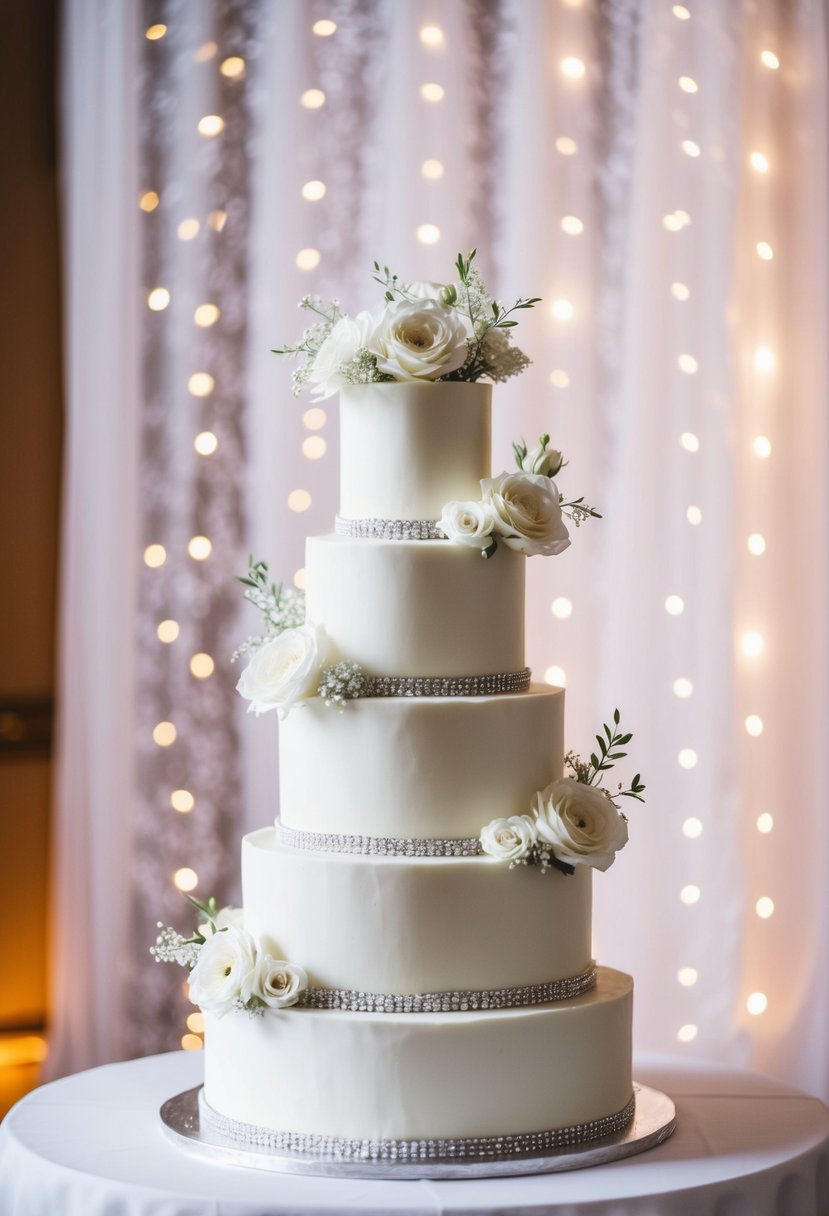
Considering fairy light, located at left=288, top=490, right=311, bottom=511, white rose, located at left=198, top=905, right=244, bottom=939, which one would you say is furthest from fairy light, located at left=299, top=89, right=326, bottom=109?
white rose, located at left=198, top=905, right=244, bottom=939

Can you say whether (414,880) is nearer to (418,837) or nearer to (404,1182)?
(418,837)

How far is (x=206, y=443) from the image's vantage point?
12.9ft

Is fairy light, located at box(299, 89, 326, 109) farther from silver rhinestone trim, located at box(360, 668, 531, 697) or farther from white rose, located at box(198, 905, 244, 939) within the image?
white rose, located at box(198, 905, 244, 939)

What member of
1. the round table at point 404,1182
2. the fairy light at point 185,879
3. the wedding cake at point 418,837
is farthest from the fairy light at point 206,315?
the round table at point 404,1182

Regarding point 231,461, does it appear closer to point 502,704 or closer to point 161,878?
point 161,878

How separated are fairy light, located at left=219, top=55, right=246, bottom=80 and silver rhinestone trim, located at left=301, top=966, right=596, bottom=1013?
2519mm

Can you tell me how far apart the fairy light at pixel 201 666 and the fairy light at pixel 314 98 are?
141cm

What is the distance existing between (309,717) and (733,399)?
5.98ft

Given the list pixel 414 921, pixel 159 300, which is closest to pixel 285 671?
pixel 414 921

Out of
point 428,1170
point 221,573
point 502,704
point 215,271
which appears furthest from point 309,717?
point 215,271

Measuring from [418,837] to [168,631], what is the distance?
172 cm

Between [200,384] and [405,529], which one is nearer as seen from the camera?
[405,529]

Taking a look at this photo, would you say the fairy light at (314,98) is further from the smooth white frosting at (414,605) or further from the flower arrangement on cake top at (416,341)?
the smooth white frosting at (414,605)

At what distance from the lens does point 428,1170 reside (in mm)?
2154
